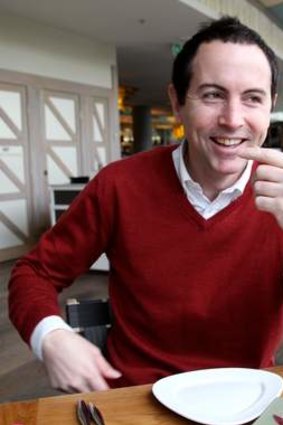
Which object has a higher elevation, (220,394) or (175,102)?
(175,102)

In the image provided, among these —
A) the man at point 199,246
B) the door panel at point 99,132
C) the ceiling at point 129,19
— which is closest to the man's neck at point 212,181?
the man at point 199,246

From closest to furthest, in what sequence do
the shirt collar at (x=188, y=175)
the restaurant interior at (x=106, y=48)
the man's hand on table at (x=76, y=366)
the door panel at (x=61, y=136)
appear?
the man's hand on table at (x=76, y=366)
the shirt collar at (x=188, y=175)
the restaurant interior at (x=106, y=48)
the door panel at (x=61, y=136)

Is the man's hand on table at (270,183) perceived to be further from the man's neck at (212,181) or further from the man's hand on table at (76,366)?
the man's hand on table at (76,366)

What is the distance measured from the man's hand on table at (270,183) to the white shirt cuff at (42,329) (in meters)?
0.46

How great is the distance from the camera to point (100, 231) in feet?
4.06

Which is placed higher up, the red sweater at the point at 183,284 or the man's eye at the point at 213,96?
the man's eye at the point at 213,96

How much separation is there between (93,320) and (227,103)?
2.12 ft

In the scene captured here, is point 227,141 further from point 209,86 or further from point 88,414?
point 88,414

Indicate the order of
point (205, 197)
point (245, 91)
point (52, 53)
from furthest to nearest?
point (52, 53), point (205, 197), point (245, 91)

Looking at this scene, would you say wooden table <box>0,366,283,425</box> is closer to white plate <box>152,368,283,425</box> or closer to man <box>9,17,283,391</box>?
white plate <box>152,368,283,425</box>

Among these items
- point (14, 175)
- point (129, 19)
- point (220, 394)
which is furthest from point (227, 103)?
point (129, 19)

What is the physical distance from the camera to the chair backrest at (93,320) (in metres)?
1.25

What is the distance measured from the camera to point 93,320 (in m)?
1.26

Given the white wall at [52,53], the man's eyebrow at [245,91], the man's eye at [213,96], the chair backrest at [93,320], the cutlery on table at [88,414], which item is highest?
the white wall at [52,53]
